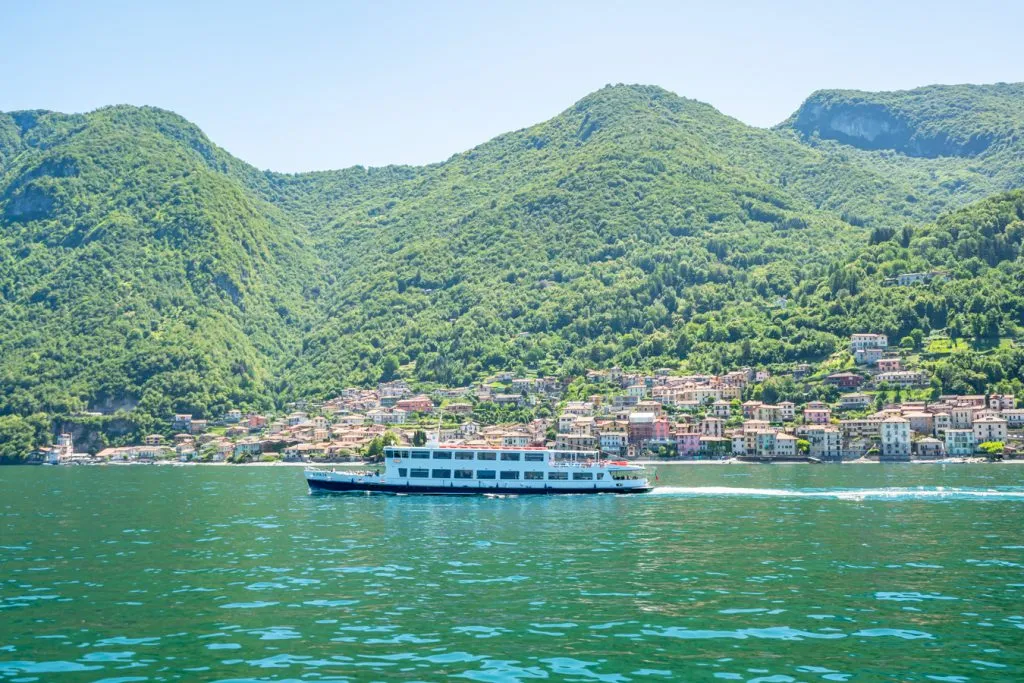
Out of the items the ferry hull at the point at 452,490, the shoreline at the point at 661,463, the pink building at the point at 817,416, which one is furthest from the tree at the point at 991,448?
the ferry hull at the point at 452,490

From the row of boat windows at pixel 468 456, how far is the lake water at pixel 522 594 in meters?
19.1

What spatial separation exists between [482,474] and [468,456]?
6.22 ft

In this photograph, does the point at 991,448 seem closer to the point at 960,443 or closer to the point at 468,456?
the point at 960,443

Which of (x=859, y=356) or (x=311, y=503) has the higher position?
(x=859, y=356)

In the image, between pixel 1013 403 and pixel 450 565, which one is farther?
pixel 1013 403

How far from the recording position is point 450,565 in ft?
143

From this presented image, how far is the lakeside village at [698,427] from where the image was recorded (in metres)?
143

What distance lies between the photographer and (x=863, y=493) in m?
77.6

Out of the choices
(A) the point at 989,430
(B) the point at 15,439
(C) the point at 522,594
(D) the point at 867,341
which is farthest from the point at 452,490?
(B) the point at 15,439

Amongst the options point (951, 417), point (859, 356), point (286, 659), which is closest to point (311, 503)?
point (286, 659)

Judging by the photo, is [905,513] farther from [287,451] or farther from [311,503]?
[287,451]

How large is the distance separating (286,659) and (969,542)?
110 ft

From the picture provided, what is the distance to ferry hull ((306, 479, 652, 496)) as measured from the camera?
88000 mm

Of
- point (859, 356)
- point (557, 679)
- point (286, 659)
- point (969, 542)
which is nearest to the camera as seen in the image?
point (557, 679)
